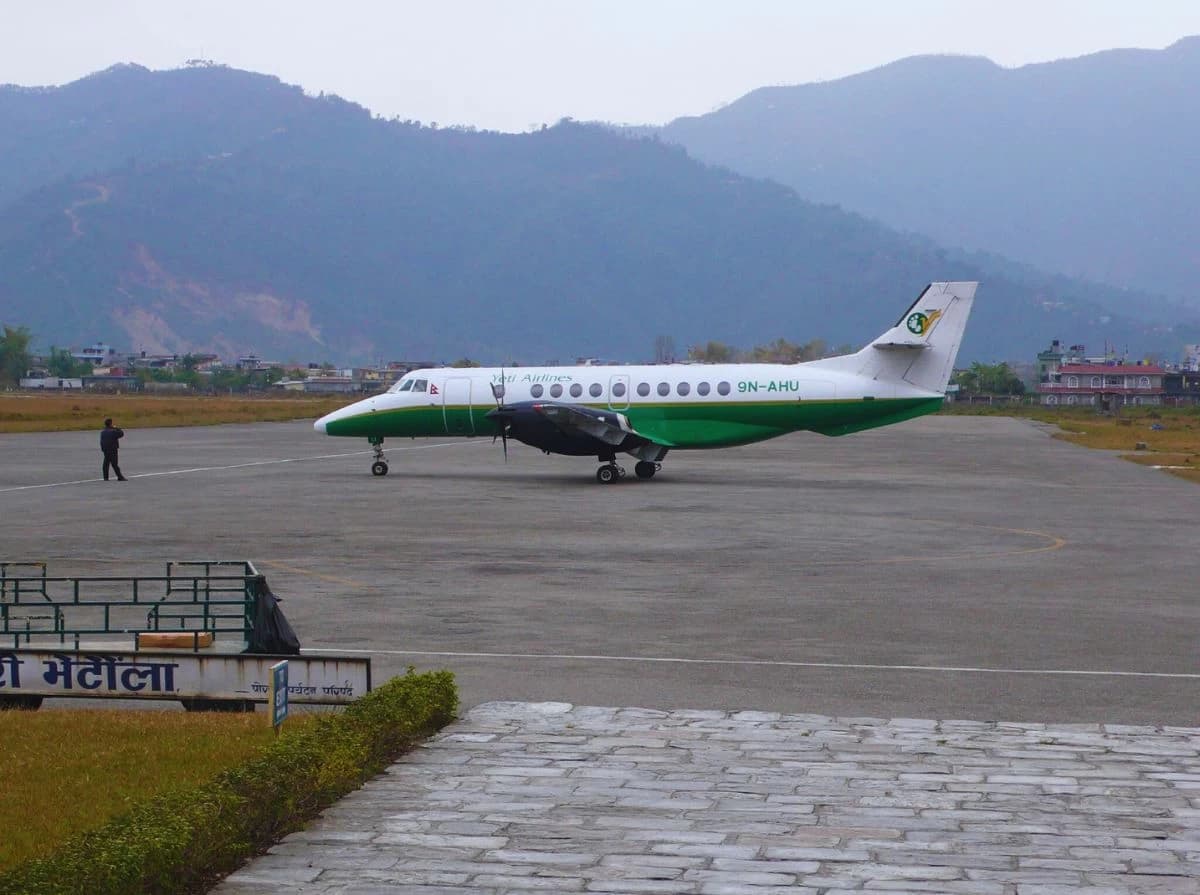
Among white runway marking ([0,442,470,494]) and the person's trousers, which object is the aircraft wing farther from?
white runway marking ([0,442,470,494])

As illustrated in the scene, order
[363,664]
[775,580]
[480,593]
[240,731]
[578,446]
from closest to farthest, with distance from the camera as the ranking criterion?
[240,731], [363,664], [480,593], [775,580], [578,446]

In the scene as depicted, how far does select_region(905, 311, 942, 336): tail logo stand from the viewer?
44.9 m

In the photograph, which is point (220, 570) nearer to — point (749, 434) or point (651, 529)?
point (651, 529)

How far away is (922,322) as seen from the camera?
148ft

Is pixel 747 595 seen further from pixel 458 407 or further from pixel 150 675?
pixel 458 407

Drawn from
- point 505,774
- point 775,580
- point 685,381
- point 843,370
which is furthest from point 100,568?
point 843,370

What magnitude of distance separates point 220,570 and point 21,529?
926cm

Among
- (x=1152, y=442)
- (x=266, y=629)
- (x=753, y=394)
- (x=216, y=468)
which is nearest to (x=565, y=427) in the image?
(x=753, y=394)

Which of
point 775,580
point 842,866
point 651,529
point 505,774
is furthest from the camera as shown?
point 651,529

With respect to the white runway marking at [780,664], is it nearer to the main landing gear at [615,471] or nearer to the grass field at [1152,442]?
the main landing gear at [615,471]

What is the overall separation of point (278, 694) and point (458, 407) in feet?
115

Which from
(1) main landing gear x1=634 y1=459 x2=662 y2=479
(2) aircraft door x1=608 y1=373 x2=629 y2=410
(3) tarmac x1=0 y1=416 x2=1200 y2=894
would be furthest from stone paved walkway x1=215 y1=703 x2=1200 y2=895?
(2) aircraft door x1=608 y1=373 x2=629 y2=410

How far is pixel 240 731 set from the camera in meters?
12.7

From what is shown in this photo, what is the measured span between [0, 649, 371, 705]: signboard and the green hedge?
4.44 ft
